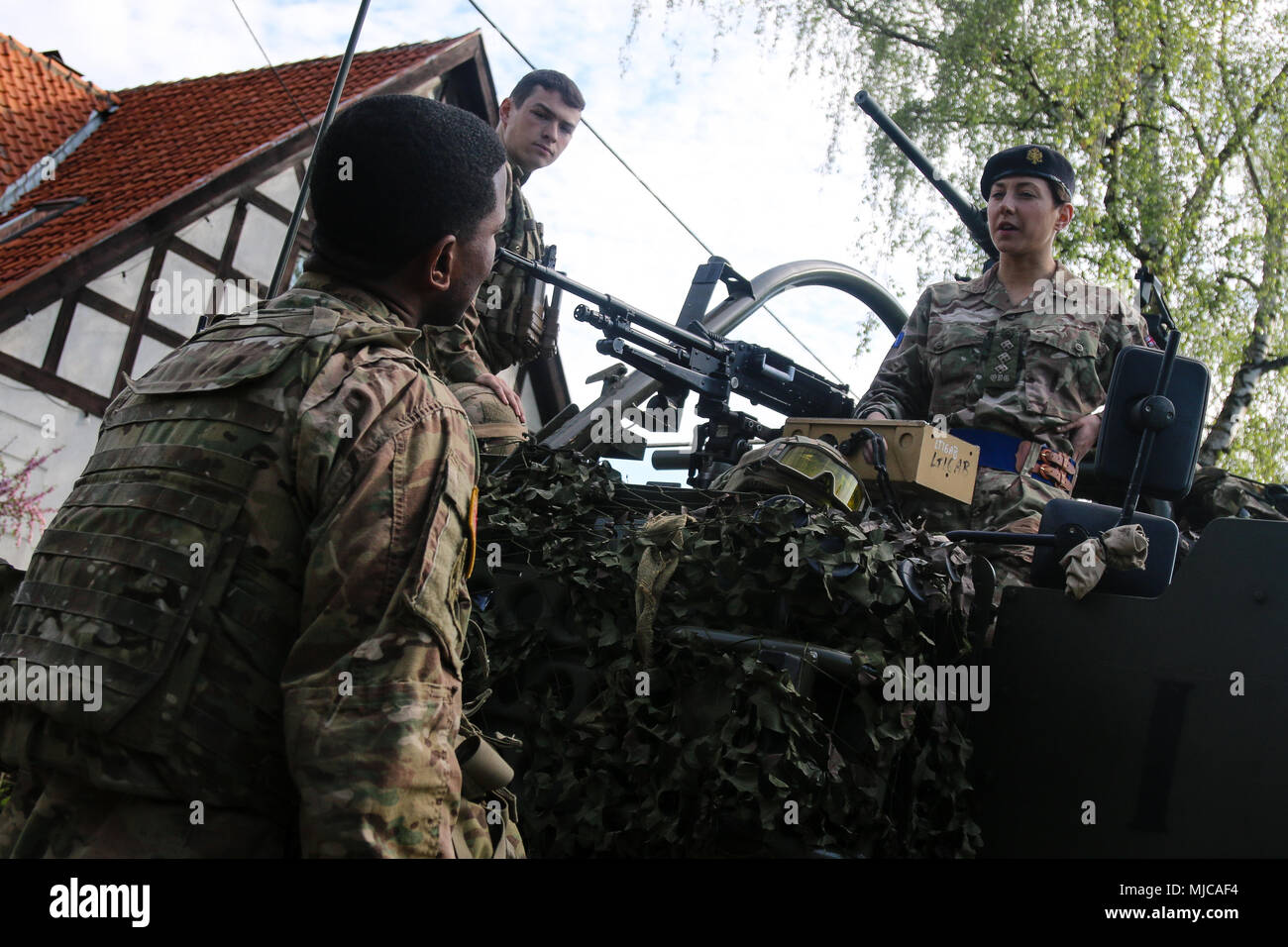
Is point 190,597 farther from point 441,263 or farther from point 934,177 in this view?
point 934,177

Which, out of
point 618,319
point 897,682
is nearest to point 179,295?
point 618,319

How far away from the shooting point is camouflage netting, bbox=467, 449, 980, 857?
284 centimetres

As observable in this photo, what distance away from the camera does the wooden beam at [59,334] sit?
13.0m

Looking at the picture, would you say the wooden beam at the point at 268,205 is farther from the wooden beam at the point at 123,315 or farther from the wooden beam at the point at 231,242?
the wooden beam at the point at 123,315

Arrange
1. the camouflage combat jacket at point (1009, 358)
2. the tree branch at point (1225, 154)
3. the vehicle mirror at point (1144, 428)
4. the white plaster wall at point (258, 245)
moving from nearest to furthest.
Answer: the vehicle mirror at point (1144, 428), the camouflage combat jacket at point (1009, 358), the white plaster wall at point (258, 245), the tree branch at point (1225, 154)

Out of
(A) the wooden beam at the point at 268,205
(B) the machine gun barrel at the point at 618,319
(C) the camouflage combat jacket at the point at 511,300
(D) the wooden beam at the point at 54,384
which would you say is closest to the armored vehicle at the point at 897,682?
(C) the camouflage combat jacket at the point at 511,300

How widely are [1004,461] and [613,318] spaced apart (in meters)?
2.20

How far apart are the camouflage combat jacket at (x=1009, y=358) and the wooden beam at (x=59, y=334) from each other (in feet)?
34.3

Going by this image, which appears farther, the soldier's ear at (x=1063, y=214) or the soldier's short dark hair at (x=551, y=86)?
the soldier's short dark hair at (x=551, y=86)

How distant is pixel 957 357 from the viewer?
4.88 metres

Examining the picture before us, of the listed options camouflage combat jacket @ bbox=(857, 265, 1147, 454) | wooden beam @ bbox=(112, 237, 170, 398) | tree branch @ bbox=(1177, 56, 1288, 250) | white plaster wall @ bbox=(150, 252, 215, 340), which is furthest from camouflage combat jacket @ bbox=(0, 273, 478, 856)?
tree branch @ bbox=(1177, 56, 1288, 250)

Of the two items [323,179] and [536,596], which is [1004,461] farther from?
[323,179]

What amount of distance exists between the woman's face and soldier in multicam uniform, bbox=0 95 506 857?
11.3 feet

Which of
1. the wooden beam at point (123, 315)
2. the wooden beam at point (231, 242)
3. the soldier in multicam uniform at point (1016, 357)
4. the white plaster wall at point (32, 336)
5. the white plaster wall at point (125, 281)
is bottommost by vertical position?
the soldier in multicam uniform at point (1016, 357)
